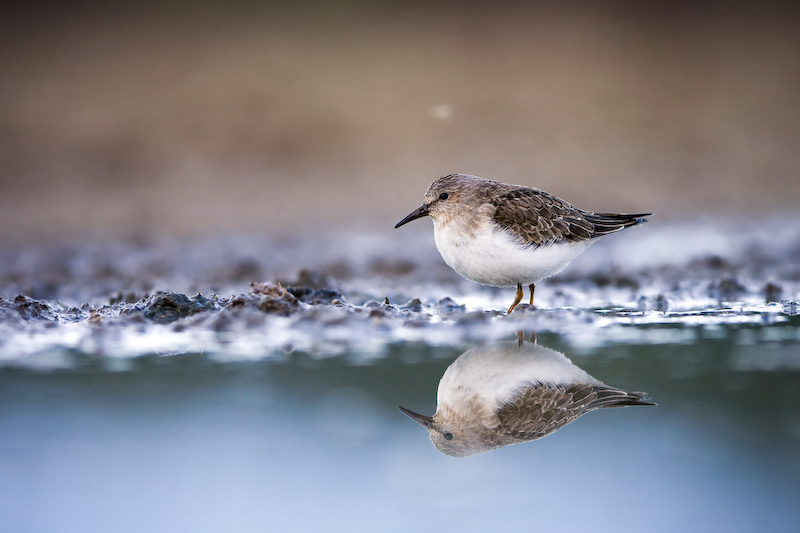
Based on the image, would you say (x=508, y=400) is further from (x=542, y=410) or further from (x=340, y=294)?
(x=340, y=294)

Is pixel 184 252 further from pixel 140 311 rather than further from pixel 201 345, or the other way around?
pixel 201 345

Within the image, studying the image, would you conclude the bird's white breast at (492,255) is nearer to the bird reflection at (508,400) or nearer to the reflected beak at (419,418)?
the bird reflection at (508,400)

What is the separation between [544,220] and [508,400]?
2.76 m

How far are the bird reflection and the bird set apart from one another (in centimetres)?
151

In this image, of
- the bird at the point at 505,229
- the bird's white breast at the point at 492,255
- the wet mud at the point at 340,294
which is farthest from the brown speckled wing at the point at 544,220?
the wet mud at the point at 340,294

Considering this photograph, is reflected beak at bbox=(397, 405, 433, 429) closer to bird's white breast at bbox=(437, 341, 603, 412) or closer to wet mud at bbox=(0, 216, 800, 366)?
bird's white breast at bbox=(437, 341, 603, 412)

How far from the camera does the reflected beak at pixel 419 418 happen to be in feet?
9.86

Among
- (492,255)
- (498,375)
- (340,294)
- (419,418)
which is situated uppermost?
(492,255)

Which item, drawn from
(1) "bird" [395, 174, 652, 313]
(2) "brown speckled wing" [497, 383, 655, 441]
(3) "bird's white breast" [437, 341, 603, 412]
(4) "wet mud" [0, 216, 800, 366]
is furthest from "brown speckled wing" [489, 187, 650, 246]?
(2) "brown speckled wing" [497, 383, 655, 441]

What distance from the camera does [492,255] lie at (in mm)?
5312

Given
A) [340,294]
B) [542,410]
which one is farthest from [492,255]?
[542,410]

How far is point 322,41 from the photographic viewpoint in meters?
13.5

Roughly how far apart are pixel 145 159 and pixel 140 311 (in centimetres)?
779

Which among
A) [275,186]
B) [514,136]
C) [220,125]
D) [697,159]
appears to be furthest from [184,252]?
[697,159]
